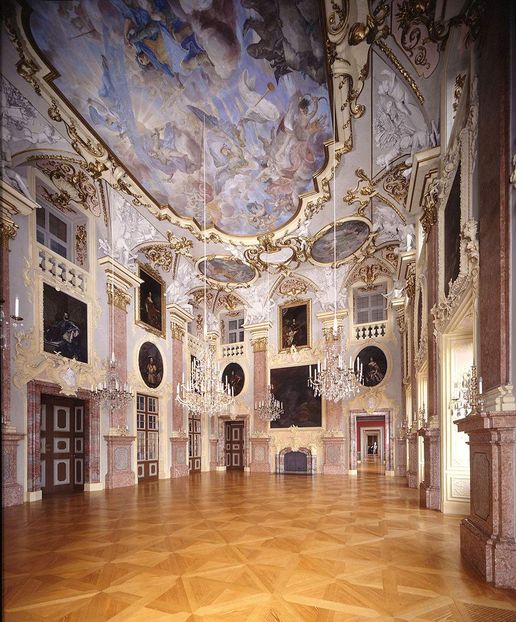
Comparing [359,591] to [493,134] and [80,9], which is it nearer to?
[493,134]

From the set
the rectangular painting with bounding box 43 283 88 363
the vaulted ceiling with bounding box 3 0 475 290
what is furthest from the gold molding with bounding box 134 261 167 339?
the rectangular painting with bounding box 43 283 88 363

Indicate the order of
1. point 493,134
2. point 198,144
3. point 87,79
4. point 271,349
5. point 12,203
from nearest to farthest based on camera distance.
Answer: point 493,134
point 87,79
point 12,203
point 198,144
point 271,349

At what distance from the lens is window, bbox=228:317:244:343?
19984 millimetres

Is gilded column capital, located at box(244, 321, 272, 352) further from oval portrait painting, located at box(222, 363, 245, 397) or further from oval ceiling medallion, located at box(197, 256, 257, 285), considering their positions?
oval ceiling medallion, located at box(197, 256, 257, 285)

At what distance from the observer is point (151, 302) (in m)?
15.6

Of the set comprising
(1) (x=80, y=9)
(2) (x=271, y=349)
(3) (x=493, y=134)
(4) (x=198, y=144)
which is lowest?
(2) (x=271, y=349)

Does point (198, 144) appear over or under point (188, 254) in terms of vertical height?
over

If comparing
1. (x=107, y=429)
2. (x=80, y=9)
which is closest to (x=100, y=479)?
(x=107, y=429)

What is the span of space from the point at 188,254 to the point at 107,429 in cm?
669

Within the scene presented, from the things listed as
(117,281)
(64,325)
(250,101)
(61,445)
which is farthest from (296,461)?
(250,101)

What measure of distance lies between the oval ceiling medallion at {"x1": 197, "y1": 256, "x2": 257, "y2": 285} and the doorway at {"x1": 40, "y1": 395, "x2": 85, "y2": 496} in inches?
280

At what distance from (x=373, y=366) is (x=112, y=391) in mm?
9762

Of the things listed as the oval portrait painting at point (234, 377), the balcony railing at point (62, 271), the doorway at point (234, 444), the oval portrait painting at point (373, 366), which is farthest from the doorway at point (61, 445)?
the oval portrait painting at point (373, 366)

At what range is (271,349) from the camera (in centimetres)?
1867
